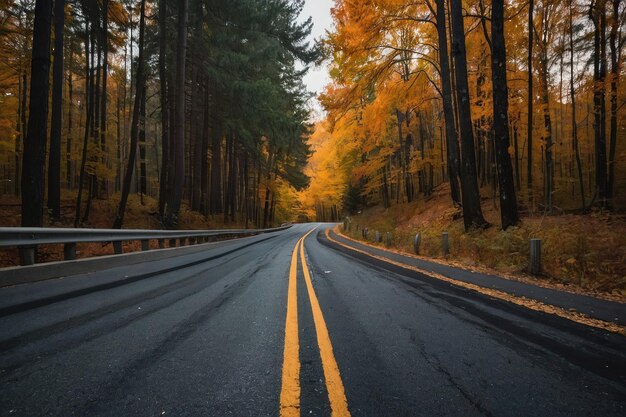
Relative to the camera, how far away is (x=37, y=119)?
650 cm

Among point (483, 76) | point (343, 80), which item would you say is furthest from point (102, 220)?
point (483, 76)

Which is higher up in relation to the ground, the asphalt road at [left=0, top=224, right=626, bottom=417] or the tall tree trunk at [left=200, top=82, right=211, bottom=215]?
the tall tree trunk at [left=200, top=82, right=211, bottom=215]

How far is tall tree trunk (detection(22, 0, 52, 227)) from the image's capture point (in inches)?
250

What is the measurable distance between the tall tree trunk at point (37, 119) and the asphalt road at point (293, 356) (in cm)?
347

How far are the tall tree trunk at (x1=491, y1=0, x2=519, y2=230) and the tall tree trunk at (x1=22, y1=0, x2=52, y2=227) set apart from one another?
12043mm

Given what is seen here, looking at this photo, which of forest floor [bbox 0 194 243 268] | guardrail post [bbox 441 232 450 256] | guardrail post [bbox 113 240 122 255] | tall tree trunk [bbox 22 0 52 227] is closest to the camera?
tall tree trunk [bbox 22 0 52 227]

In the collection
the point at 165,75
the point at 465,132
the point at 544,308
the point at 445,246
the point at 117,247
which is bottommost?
the point at 544,308

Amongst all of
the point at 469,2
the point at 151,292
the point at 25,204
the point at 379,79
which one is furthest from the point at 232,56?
the point at 151,292

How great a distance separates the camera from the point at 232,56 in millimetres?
16531

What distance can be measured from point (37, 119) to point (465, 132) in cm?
1226

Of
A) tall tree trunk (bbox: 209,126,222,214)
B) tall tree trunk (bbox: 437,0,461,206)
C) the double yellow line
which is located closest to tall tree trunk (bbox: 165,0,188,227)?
tall tree trunk (bbox: 209,126,222,214)

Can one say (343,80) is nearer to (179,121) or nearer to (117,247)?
(179,121)

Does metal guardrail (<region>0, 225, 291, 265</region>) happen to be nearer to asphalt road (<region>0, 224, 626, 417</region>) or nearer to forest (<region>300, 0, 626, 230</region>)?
asphalt road (<region>0, 224, 626, 417</region>)

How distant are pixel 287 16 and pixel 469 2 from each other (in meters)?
11.0
